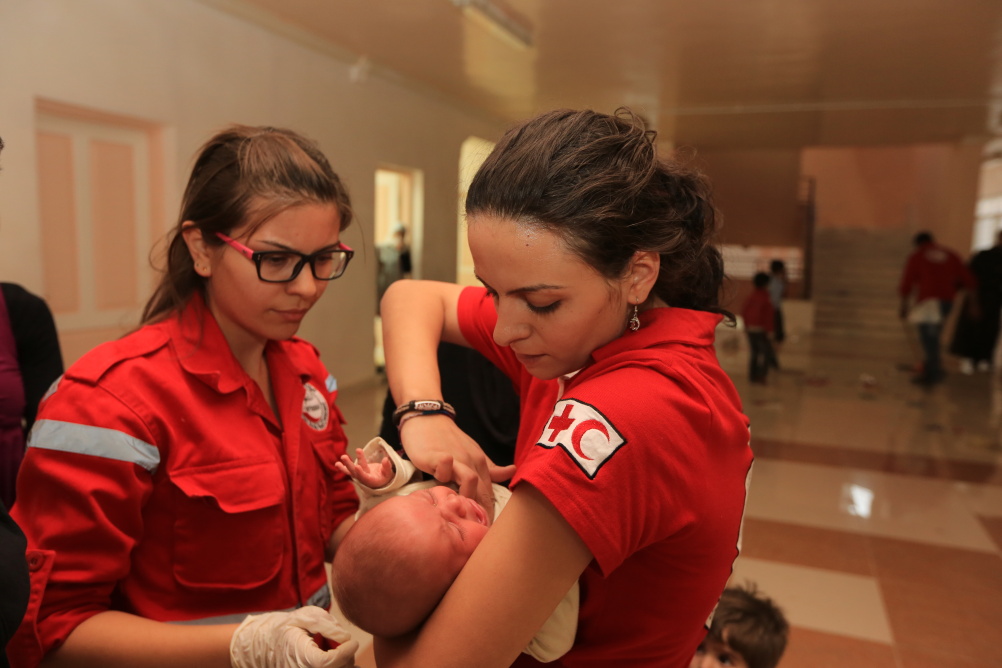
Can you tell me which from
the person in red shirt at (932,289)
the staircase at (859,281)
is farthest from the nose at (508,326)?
the staircase at (859,281)

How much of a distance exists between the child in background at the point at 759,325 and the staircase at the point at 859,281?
15.8 feet

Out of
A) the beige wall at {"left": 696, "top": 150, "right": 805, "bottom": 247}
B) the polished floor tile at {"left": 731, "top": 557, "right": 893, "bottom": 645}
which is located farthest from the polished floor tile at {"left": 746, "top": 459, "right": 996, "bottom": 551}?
the beige wall at {"left": 696, "top": 150, "right": 805, "bottom": 247}

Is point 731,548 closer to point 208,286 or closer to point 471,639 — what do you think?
point 471,639

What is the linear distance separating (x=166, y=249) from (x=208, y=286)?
127mm

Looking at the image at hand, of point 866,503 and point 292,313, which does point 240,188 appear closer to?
point 292,313

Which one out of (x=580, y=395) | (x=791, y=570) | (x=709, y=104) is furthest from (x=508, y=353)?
(x=709, y=104)

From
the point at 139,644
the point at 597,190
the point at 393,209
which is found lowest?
the point at 139,644

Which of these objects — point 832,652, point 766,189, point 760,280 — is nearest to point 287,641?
point 832,652

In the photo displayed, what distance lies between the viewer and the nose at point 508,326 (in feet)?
2.66

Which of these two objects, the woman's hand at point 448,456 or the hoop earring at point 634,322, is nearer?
the hoop earring at point 634,322

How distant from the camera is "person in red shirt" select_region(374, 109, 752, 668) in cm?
70

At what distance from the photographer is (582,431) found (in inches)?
27.4

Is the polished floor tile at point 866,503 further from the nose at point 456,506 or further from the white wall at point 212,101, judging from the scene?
the nose at point 456,506

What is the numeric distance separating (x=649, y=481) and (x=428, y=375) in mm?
Answer: 547
